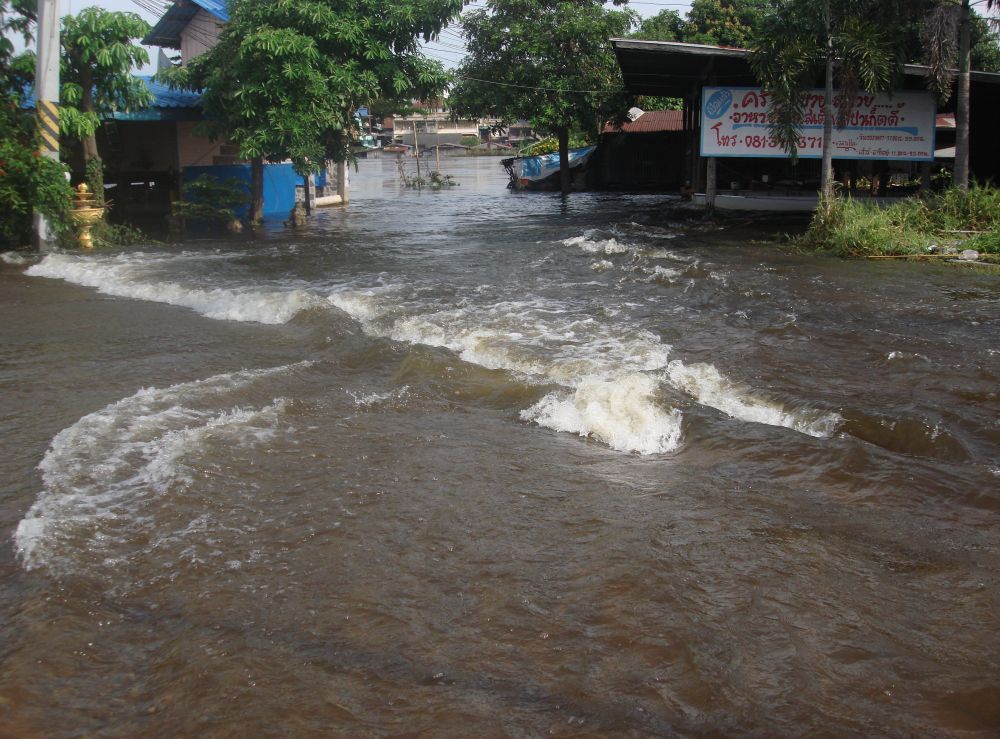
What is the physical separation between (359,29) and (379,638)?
16.1m

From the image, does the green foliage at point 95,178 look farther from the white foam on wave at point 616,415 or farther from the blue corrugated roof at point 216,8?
the white foam on wave at point 616,415

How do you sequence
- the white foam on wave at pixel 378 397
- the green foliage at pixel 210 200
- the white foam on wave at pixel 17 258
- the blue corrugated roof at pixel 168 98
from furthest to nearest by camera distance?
1. the green foliage at pixel 210 200
2. the blue corrugated roof at pixel 168 98
3. the white foam on wave at pixel 17 258
4. the white foam on wave at pixel 378 397

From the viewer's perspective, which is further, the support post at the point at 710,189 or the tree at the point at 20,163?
the support post at the point at 710,189

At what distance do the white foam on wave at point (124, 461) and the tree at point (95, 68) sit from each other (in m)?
11.0

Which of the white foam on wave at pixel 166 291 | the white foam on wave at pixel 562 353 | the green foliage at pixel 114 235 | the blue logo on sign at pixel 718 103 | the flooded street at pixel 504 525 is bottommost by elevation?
the flooded street at pixel 504 525

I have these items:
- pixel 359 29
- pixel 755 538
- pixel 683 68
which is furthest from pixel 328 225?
pixel 755 538

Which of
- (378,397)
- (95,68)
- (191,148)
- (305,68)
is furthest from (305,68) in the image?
(378,397)

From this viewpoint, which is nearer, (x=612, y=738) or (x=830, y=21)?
(x=612, y=738)

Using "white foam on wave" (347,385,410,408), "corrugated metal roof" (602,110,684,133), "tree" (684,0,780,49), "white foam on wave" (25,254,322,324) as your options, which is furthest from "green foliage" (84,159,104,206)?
"tree" (684,0,780,49)

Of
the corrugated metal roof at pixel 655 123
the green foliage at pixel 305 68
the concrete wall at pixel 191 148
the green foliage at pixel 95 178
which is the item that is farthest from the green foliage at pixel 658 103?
the green foliage at pixel 95 178

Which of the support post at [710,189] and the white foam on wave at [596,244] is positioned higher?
the support post at [710,189]

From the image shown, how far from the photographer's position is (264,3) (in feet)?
56.5

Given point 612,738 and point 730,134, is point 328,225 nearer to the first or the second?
point 730,134

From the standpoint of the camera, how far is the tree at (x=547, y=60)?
25.9 meters
